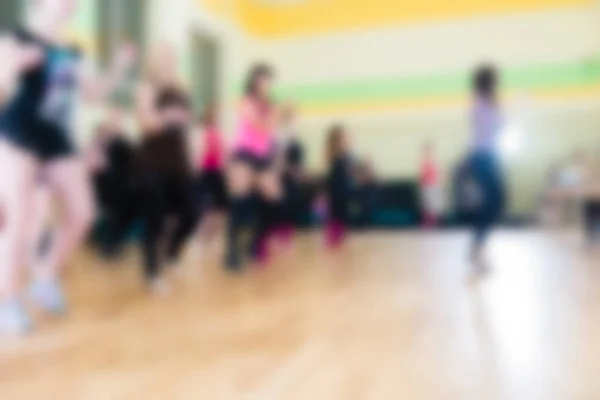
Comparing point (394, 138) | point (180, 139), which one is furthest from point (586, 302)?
point (394, 138)

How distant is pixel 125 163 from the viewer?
16.5 ft

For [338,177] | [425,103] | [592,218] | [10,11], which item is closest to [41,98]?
[10,11]

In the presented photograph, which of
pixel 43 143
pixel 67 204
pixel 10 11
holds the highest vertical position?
pixel 10 11

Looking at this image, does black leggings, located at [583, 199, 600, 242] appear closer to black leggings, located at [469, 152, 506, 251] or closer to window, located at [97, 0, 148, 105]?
black leggings, located at [469, 152, 506, 251]

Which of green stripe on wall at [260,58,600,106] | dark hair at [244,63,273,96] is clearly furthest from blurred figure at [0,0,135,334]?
green stripe on wall at [260,58,600,106]

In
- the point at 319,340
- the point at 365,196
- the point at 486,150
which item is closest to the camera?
the point at 319,340

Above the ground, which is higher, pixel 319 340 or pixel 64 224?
pixel 64 224

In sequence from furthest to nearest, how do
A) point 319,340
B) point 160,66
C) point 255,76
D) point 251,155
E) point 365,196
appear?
1. point 365,196
2. point 251,155
3. point 255,76
4. point 160,66
5. point 319,340

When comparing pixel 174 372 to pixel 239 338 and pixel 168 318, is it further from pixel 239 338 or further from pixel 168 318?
pixel 168 318

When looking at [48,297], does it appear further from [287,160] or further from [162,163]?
[287,160]

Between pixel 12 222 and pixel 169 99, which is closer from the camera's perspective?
pixel 12 222

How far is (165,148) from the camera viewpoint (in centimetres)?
313

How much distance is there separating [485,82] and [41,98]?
2317mm

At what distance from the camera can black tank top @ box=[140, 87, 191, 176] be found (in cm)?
311
